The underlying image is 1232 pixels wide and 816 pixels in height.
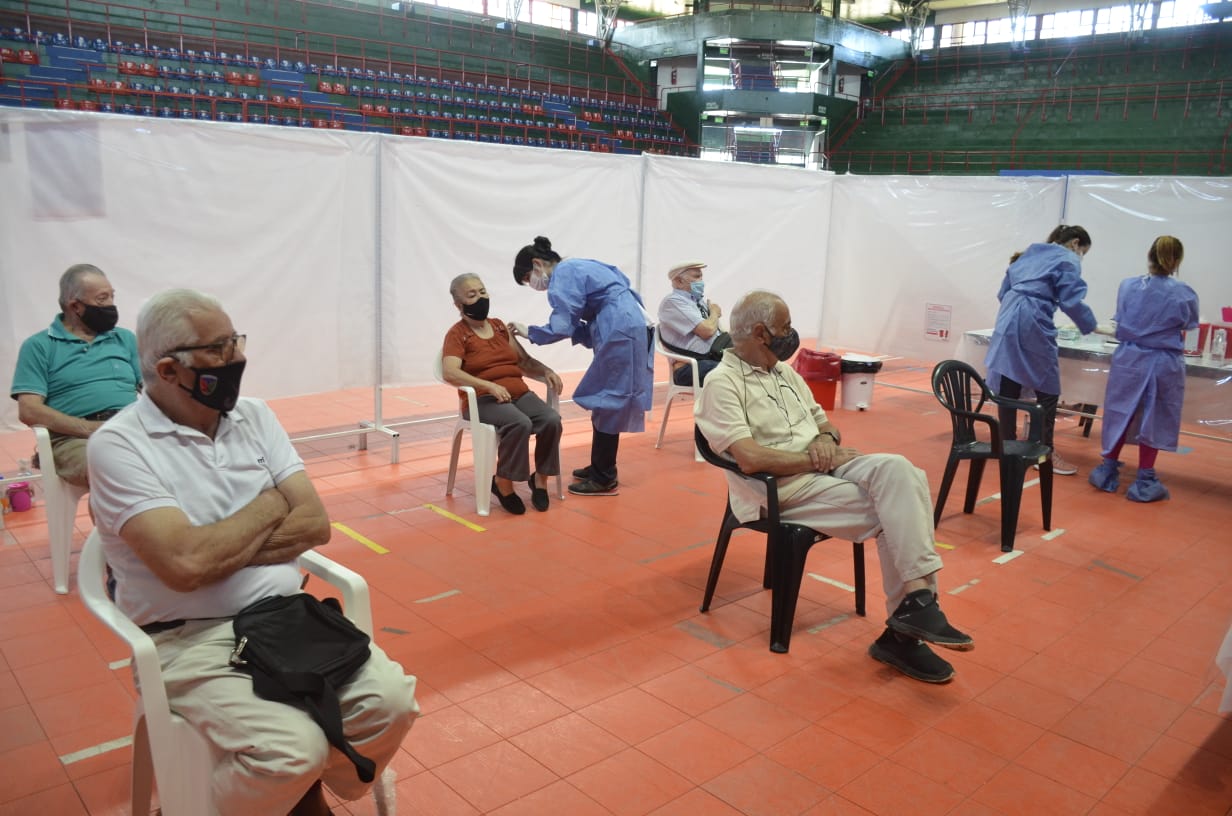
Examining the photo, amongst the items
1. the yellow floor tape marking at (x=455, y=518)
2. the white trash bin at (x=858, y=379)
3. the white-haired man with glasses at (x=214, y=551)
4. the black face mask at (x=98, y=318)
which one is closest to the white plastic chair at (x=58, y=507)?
the black face mask at (x=98, y=318)

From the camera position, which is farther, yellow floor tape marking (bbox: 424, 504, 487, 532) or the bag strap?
yellow floor tape marking (bbox: 424, 504, 487, 532)

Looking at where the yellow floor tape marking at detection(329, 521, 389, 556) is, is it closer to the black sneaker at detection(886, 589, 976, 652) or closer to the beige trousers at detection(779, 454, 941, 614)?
the beige trousers at detection(779, 454, 941, 614)

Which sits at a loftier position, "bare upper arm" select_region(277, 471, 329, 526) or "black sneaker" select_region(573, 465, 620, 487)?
"bare upper arm" select_region(277, 471, 329, 526)

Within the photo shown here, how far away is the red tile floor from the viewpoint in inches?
89.7

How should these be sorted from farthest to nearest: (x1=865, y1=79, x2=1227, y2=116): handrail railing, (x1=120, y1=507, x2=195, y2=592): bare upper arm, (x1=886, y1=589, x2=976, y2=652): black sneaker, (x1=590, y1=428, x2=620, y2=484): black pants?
(x1=865, y1=79, x2=1227, y2=116): handrail railing → (x1=590, y1=428, x2=620, y2=484): black pants → (x1=886, y1=589, x2=976, y2=652): black sneaker → (x1=120, y1=507, x2=195, y2=592): bare upper arm

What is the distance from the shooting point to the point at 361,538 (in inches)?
158

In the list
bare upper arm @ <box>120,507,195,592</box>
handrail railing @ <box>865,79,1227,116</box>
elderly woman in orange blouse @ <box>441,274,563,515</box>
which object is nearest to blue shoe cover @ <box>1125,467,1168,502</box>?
elderly woman in orange blouse @ <box>441,274,563,515</box>

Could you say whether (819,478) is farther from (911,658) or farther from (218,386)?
(218,386)

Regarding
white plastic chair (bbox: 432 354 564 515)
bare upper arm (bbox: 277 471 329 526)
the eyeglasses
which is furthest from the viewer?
white plastic chair (bbox: 432 354 564 515)

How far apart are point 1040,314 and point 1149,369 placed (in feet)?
2.07

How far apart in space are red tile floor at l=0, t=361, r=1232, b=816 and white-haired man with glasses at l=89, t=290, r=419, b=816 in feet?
1.71

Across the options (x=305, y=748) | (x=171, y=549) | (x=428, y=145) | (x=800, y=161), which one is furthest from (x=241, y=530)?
(x=800, y=161)

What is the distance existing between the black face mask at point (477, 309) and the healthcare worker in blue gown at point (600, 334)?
31 cm

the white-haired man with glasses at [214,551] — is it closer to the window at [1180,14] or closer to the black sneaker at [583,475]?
the black sneaker at [583,475]
